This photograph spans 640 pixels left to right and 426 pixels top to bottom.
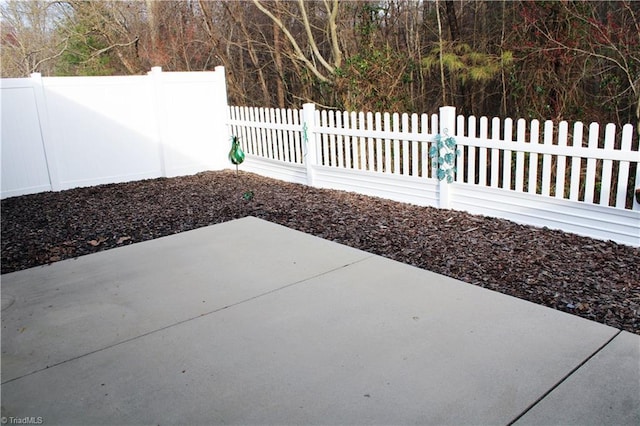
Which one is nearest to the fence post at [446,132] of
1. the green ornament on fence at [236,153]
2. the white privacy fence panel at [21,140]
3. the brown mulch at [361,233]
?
the brown mulch at [361,233]

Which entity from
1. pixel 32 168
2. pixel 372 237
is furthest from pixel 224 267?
pixel 32 168

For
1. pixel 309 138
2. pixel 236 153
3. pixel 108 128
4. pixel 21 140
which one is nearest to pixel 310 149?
pixel 309 138

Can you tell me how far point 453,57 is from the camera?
968cm

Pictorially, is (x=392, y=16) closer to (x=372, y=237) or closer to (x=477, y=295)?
(x=372, y=237)

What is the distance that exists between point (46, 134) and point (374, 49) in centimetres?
528

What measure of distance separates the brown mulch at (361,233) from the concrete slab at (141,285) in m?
0.44

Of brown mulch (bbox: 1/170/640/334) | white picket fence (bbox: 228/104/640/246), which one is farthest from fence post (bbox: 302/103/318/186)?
brown mulch (bbox: 1/170/640/334)

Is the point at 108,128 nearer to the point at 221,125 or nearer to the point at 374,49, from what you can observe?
the point at 221,125

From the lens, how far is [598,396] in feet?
7.94

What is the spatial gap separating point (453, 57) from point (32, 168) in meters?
7.51

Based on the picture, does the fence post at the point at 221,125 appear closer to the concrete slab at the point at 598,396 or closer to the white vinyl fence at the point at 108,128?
the white vinyl fence at the point at 108,128

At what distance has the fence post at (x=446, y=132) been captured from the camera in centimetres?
576

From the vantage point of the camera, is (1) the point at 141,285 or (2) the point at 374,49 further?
(2) the point at 374,49

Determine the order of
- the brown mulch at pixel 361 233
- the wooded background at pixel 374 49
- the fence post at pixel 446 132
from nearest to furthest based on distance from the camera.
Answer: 1. the brown mulch at pixel 361 233
2. the fence post at pixel 446 132
3. the wooded background at pixel 374 49
